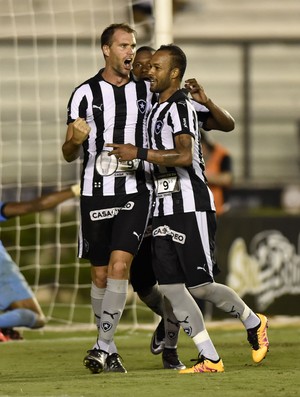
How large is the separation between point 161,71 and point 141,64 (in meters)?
0.75

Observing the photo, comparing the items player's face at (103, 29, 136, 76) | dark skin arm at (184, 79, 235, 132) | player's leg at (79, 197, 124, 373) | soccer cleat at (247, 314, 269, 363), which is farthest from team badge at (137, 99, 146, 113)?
soccer cleat at (247, 314, 269, 363)

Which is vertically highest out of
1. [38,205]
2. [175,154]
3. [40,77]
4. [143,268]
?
[40,77]

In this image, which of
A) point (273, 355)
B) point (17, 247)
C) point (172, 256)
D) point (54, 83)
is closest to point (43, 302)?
point (17, 247)

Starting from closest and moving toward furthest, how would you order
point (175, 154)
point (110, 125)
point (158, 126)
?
point (175, 154), point (158, 126), point (110, 125)

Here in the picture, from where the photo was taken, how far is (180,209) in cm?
704

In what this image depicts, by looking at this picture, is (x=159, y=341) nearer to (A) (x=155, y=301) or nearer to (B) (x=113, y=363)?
(A) (x=155, y=301)

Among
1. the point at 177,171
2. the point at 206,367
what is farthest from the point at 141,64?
the point at 206,367

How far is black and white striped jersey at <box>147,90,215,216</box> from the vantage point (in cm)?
702

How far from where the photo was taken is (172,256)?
7051 mm

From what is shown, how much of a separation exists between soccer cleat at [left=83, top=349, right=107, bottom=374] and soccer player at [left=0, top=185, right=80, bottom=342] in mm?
2524

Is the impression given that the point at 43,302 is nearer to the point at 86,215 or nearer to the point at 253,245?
the point at 253,245

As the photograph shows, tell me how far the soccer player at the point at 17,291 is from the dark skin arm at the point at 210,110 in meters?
2.29

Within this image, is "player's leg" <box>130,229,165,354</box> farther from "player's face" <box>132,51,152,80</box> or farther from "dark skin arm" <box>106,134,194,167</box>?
"player's face" <box>132,51,152,80</box>

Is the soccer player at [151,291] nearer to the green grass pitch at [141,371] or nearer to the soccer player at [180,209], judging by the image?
the green grass pitch at [141,371]
